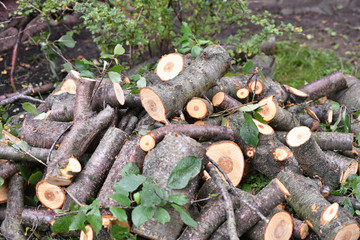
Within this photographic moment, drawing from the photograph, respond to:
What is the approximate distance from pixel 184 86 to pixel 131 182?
3.94 feet

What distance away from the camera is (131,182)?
2.43 m

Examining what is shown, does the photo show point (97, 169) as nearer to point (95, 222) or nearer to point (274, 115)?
point (95, 222)

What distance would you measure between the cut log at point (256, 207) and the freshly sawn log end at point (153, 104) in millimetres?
959

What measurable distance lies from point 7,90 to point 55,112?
208 centimetres

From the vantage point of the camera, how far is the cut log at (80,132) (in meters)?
2.84

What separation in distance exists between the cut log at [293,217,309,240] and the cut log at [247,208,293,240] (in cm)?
14

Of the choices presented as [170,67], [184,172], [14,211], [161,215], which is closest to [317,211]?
[184,172]

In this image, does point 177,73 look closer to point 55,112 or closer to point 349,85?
point 55,112

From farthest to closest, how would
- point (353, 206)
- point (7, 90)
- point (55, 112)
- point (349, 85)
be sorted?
point (7, 90) → point (349, 85) → point (55, 112) → point (353, 206)

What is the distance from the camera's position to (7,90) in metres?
5.13

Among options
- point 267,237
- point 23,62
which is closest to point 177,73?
point 267,237

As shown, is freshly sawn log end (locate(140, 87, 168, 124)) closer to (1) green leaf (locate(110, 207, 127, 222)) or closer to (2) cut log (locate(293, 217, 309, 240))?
(1) green leaf (locate(110, 207, 127, 222))

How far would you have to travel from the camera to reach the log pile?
2646 millimetres

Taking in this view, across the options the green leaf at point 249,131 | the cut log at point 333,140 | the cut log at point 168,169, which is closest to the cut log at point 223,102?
the green leaf at point 249,131
